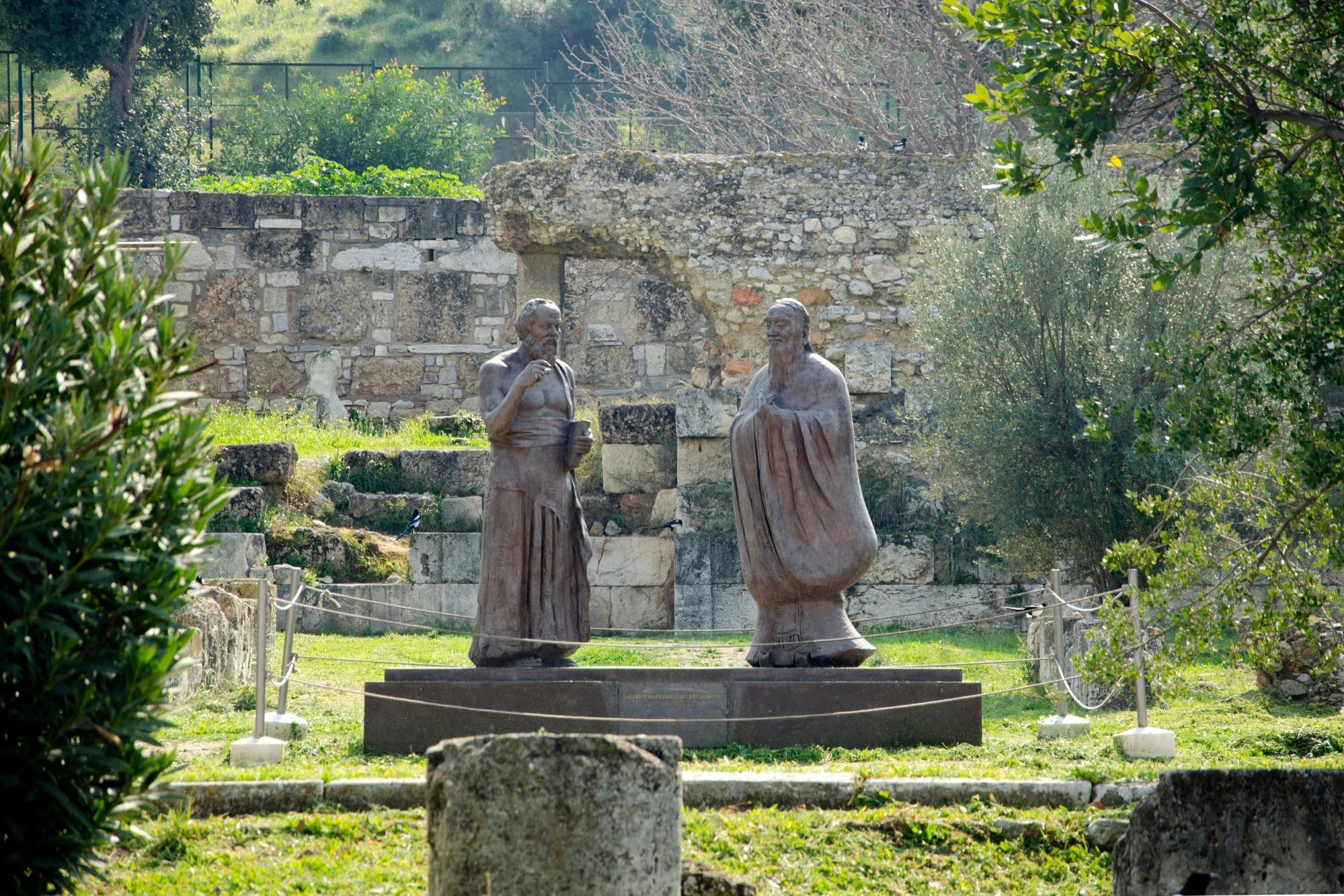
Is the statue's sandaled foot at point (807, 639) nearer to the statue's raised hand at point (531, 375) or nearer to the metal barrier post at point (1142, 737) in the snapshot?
the metal barrier post at point (1142, 737)

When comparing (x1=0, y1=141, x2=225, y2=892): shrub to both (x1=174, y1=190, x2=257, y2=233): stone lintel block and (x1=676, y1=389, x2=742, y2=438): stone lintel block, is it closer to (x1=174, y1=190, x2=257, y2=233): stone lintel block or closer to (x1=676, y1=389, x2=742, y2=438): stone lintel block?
(x1=676, y1=389, x2=742, y2=438): stone lintel block

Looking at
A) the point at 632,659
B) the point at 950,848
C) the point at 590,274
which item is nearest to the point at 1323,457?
the point at 950,848

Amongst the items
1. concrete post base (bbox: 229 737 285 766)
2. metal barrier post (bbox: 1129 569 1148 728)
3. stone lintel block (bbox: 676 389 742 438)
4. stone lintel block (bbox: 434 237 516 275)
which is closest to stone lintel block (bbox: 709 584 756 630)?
stone lintel block (bbox: 676 389 742 438)

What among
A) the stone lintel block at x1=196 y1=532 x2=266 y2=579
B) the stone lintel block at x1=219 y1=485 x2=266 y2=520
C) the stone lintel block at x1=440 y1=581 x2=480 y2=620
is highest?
the stone lintel block at x1=219 y1=485 x2=266 y2=520

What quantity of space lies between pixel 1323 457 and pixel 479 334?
13.1 meters

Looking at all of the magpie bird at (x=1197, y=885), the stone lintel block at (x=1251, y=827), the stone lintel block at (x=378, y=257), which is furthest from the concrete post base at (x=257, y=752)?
the stone lintel block at (x=378, y=257)

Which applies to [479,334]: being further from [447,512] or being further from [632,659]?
[632,659]

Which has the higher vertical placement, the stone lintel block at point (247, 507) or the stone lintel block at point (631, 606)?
the stone lintel block at point (247, 507)

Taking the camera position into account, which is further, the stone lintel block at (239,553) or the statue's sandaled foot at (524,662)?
the stone lintel block at (239,553)

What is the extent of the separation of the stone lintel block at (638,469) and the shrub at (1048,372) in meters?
2.36

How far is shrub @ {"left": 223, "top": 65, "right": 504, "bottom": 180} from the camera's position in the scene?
81.3 feet

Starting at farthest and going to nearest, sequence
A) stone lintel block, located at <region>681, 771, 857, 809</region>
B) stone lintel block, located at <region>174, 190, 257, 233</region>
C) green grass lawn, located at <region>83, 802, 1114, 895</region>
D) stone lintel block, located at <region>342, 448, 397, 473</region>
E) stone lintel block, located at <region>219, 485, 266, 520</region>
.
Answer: stone lintel block, located at <region>174, 190, 257, 233</region>
stone lintel block, located at <region>342, 448, 397, 473</region>
stone lintel block, located at <region>219, 485, 266, 520</region>
stone lintel block, located at <region>681, 771, 857, 809</region>
green grass lawn, located at <region>83, 802, 1114, 895</region>

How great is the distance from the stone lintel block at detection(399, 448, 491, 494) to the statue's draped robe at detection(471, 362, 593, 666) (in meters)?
5.83

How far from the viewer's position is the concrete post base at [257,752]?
7.44m
